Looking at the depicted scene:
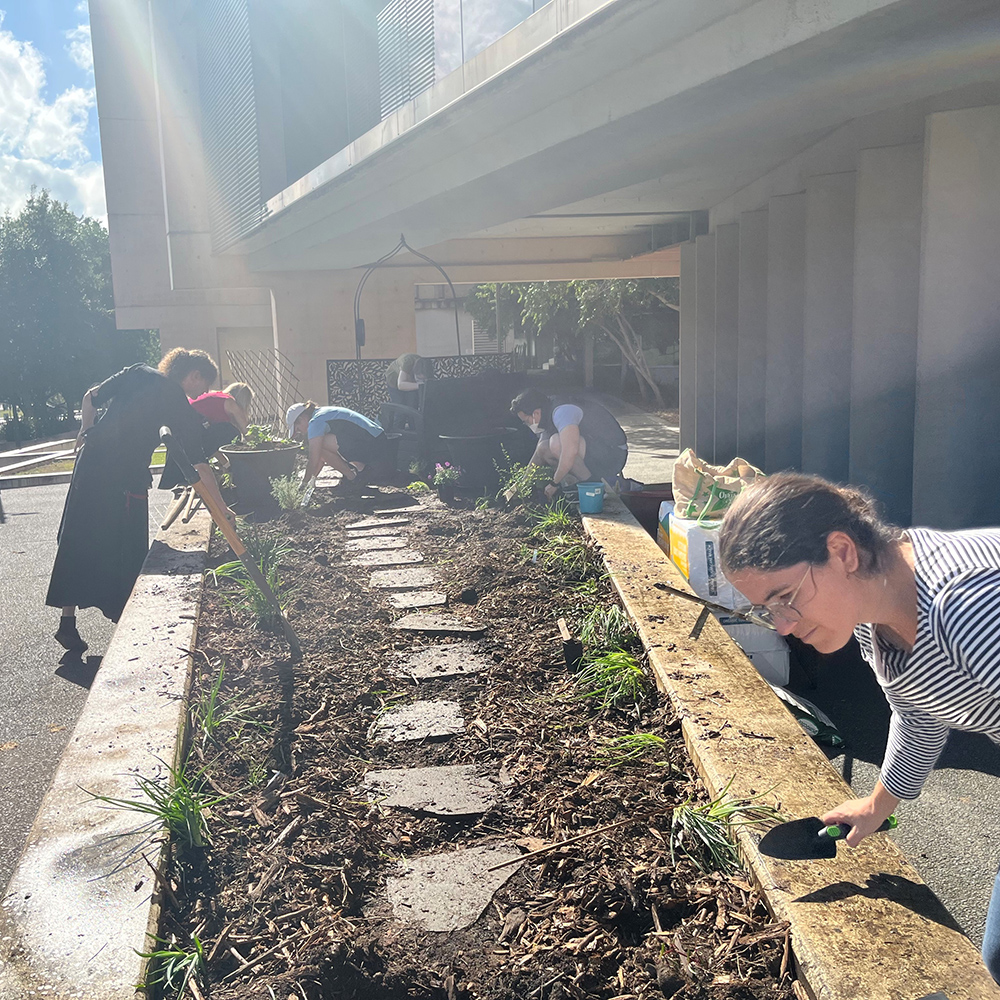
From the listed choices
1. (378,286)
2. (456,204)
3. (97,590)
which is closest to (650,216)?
(456,204)

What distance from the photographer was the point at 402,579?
6234 millimetres

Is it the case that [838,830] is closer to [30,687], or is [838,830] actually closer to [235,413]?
[30,687]

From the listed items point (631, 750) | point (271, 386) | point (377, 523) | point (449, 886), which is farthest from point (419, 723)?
point (271, 386)

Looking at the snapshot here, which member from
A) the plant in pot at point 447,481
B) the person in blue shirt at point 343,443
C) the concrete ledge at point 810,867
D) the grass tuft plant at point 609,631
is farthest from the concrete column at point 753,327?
the concrete ledge at point 810,867

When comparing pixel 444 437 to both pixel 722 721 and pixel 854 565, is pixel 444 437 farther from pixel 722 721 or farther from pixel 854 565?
pixel 854 565

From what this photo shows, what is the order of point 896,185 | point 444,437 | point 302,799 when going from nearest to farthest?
point 302,799 < point 896,185 < point 444,437

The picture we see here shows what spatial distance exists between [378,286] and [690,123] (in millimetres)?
12442

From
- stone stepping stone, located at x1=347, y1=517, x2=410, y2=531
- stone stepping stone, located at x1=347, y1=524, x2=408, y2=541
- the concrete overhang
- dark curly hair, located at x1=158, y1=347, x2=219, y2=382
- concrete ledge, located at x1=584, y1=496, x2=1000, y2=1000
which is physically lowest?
stone stepping stone, located at x1=347, y1=524, x2=408, y2=541

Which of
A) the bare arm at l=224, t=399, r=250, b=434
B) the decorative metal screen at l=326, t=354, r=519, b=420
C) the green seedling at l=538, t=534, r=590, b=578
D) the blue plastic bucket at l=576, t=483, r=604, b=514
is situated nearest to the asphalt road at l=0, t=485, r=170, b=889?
the bare arm at l=224, t=399, r=250, b=434

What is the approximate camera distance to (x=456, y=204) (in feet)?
37.2

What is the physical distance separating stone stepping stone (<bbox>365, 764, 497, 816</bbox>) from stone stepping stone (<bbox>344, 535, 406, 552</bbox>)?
12.4 feet

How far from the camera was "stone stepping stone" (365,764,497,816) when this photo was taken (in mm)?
3242

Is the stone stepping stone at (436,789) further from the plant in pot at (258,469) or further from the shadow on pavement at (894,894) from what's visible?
the plant in pot at (258,469)

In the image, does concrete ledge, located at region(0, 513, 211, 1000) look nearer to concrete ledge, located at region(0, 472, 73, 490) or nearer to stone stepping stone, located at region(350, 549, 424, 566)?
stone stepping stone, located at region(350, 549, 424, 566)
